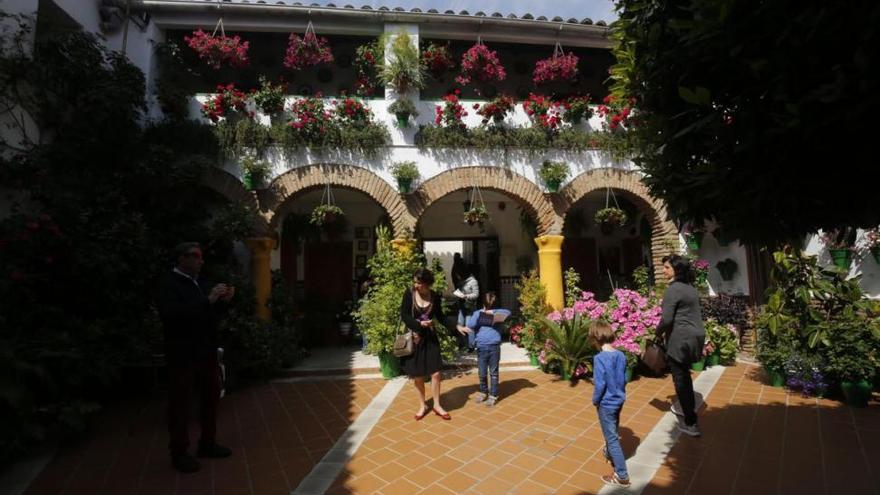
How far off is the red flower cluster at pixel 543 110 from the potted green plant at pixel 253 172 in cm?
469

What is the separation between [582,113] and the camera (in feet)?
24.9

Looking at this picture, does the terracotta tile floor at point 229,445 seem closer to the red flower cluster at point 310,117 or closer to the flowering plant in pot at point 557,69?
the red flower cluster at point 310,117

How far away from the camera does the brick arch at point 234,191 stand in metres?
6.67

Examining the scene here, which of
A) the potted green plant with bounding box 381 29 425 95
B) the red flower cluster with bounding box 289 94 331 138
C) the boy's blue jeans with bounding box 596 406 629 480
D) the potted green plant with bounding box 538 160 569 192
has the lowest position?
the boy's blue jeans with bounding box 596 406 629 480

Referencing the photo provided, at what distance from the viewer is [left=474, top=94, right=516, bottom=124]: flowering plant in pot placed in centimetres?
721

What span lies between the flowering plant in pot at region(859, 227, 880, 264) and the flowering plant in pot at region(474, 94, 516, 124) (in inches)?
221

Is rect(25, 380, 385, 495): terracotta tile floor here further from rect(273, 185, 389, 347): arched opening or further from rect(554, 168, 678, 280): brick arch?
rect(554, 168, 678, 280): brick arch

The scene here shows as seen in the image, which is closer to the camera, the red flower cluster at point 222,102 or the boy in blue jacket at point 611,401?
the boy in blue jacket at point 611,401

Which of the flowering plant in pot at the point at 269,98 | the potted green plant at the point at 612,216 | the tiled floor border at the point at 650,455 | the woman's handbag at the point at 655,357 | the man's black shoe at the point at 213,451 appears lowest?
the tiled floor border at the point at 650,455

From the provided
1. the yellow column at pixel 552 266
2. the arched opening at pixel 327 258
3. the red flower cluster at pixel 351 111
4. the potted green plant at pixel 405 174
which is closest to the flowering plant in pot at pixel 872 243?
the yellow column at pixel 552 266

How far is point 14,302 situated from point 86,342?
2.33 ft

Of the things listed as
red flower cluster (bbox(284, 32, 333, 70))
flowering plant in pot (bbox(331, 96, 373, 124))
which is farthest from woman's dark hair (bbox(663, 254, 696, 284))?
red flower cluster (bbox(284, 32, 333, 70))

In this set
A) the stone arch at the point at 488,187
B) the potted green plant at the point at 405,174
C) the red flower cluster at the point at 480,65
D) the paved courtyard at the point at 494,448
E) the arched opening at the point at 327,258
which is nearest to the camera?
the paved courtyard at the point at 494,448

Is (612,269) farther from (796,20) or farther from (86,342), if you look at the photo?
(86,342)
